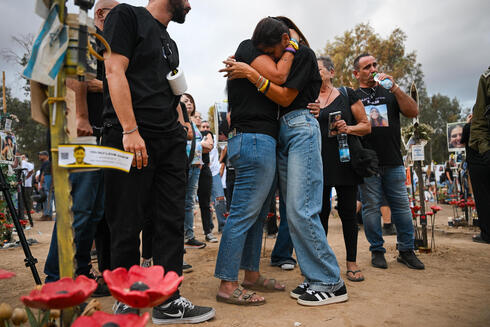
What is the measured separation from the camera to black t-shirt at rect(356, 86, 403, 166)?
376 cm

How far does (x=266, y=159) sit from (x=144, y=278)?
5.00 ft

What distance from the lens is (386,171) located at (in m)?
3.79

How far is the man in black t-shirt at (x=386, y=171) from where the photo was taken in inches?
147

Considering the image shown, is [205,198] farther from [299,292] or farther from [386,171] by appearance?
[299,292]

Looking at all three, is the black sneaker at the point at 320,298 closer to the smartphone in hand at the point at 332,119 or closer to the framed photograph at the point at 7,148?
the smartphone in hand at the point at 332,119

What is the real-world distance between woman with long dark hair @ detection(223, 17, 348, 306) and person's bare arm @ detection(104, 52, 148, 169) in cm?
83

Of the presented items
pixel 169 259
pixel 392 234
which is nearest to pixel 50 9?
pixel 169 259

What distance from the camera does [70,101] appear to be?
1.26 m

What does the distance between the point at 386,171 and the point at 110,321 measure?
3429 millimetres

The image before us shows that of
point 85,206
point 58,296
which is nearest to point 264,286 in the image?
point 85,206

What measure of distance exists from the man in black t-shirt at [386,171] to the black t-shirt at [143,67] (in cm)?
242

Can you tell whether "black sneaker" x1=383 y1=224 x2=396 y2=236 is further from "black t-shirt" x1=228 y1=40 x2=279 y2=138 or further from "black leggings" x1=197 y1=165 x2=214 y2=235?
"black t-shirt" x1=228 y1=40 x2=279 y2=138

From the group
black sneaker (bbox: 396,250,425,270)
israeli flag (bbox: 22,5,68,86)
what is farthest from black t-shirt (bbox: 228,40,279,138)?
black sneaker (bbox: 396,250,425,270)

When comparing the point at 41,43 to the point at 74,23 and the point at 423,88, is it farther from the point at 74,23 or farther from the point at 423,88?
the point at 423,88
